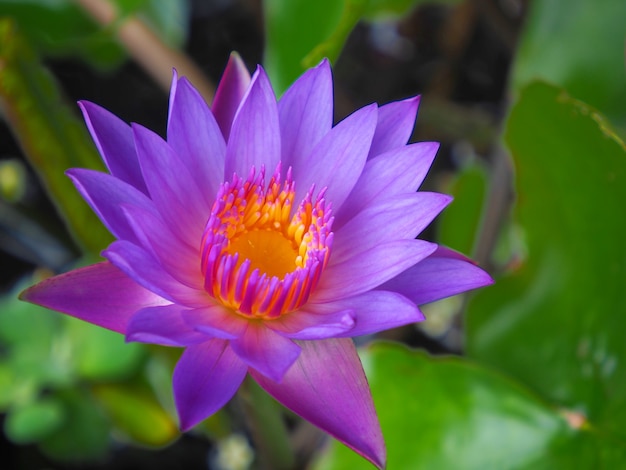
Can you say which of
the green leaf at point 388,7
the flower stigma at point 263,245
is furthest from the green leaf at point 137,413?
the green leaf at point 388,7

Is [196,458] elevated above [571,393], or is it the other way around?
[571,393]

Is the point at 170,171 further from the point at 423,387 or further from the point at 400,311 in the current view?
the point at 423,387

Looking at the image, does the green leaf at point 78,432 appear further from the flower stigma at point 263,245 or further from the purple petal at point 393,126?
the purple petal at point 393,126

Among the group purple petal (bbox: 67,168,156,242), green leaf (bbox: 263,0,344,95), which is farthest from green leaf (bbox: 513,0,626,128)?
purple petal (bbox: 67,168,156,242)

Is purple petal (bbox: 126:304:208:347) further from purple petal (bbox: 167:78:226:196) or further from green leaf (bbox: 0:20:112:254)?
green leaf (bbox: 0:20:112:254)

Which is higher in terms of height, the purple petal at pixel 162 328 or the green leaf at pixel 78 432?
the purple petal at pixel 162 328

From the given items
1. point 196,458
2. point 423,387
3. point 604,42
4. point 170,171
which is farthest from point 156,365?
point 604,42

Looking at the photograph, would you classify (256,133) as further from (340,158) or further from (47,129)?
(47,129)

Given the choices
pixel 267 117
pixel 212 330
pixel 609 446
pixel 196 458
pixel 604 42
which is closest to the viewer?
pixel 212 330
